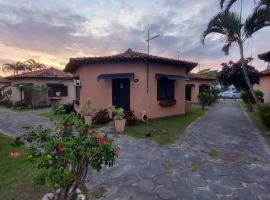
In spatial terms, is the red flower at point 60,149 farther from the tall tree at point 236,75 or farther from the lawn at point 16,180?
the tall tree at point 236,75

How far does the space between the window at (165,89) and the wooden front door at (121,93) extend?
6.37ft

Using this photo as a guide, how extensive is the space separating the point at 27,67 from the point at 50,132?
4141 cm

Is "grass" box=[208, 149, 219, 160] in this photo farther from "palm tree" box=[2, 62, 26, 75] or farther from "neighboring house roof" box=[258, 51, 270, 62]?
"palm tree" box=[2, 62, 26, 75]

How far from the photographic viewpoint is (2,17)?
48.1 ft

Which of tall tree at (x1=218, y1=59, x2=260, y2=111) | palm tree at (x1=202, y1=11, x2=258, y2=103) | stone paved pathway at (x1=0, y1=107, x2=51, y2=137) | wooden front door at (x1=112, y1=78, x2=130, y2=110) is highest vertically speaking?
palm tree at (x1=202, y1=11, x2=258, y2=103)

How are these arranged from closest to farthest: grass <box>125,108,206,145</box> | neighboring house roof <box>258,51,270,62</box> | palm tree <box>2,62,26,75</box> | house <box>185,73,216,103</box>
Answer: grass <box>125,108,206,145</box> < neighboring house roof <box>258,51,270,62</box> < house <box>185,73,216,103</box> < palm tree <box>2,62,26,75</box>

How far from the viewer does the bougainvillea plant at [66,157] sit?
3.56 meters

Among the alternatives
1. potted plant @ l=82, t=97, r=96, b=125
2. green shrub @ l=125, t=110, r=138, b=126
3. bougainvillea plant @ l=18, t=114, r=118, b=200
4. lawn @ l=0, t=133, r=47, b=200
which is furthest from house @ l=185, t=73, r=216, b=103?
bougainvillea plant @ l=18, t=114, r=118, b=200

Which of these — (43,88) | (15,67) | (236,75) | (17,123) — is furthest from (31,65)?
(236,75)

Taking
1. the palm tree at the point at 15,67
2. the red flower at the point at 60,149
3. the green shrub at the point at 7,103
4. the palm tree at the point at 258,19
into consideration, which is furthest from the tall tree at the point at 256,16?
the palm tree at the point at 15,67

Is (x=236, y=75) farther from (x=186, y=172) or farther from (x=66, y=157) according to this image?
(x=66, y=157)

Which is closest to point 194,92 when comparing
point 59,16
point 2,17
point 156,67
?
point 156,67

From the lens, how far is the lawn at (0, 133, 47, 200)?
5075mm

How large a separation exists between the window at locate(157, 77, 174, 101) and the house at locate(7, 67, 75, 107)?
14359mm
